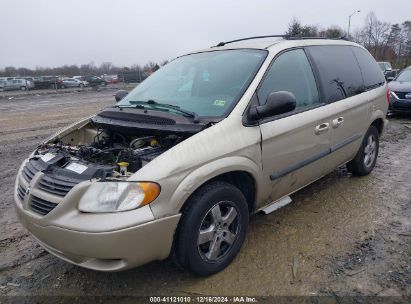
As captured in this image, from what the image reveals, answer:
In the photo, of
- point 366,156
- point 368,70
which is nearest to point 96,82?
point 368,70

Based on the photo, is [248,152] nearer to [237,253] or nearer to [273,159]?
[273,159]

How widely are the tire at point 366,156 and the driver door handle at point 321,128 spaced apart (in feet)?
4.06

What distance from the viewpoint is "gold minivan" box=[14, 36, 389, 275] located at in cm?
250

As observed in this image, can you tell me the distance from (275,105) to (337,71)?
1.70 meters

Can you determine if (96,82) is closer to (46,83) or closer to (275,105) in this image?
(46,83)

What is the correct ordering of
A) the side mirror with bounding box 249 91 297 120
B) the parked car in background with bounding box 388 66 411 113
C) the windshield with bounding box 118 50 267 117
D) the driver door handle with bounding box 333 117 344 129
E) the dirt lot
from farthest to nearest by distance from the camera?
the parked car in background with bounding box 388 66 411 113 → the driver door handle with bounding box 333 117 344 129 → the windshield with bounding box 118 50 267 117 → the side mirror with bounding box 249 91 297 120 → the dirt lot

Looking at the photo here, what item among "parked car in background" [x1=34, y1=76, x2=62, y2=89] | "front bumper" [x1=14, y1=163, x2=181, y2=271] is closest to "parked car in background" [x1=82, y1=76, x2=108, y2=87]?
"parked car in background" [x1=34, y1=76, x2=62, y2=89]

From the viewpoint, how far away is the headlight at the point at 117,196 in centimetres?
247

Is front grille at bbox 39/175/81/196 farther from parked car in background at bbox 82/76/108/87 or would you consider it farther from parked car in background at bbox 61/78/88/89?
parked car in background at bbox 61/78/88/89

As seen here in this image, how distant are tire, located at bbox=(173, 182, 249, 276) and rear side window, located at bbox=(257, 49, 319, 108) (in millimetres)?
920

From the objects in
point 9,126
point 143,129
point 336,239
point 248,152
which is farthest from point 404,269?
point 9,126

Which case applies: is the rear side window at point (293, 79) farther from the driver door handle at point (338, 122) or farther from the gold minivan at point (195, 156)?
the driver door handle at point (338, 122)

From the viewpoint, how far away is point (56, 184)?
2.66 m

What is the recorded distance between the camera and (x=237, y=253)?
3.21 m
